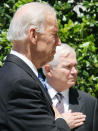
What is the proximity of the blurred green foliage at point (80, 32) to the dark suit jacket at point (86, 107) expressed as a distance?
0.67m

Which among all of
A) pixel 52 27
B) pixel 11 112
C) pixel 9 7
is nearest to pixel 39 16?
pixel 52 27

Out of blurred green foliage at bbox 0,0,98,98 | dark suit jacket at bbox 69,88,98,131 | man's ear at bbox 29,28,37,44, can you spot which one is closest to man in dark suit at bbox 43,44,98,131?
Result: dark suit jacket at bbox 69,88,98,131

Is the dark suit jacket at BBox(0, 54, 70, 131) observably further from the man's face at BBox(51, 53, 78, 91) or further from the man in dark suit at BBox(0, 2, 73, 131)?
the man's face at BBox(51, 53, 78, 91)

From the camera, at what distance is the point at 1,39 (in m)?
4.90

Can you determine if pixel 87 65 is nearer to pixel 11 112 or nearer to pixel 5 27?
pixel 5 27

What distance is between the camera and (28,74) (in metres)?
2.40

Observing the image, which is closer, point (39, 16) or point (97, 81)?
point (39, 16)

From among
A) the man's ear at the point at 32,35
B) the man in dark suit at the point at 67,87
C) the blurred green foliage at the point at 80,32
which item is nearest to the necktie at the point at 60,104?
the man in dark suit at the point at 67,87

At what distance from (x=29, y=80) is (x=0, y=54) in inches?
107

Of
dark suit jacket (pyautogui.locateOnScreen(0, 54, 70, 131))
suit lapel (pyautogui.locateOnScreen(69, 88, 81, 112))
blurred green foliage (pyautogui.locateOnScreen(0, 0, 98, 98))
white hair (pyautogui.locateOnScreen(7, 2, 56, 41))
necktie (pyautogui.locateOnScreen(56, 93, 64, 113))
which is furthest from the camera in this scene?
blurred green foliage (pyautogui.locateOnScreen(0, 0, 98, 98))

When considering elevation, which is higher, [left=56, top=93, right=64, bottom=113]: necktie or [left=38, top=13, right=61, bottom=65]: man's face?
[left=38, top=13, right=61, bottom=65]: man's face

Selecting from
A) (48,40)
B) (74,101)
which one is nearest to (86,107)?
(74,101)

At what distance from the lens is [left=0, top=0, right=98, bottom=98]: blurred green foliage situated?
4.82m

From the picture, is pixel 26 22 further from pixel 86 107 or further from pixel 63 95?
pixel 86 107
